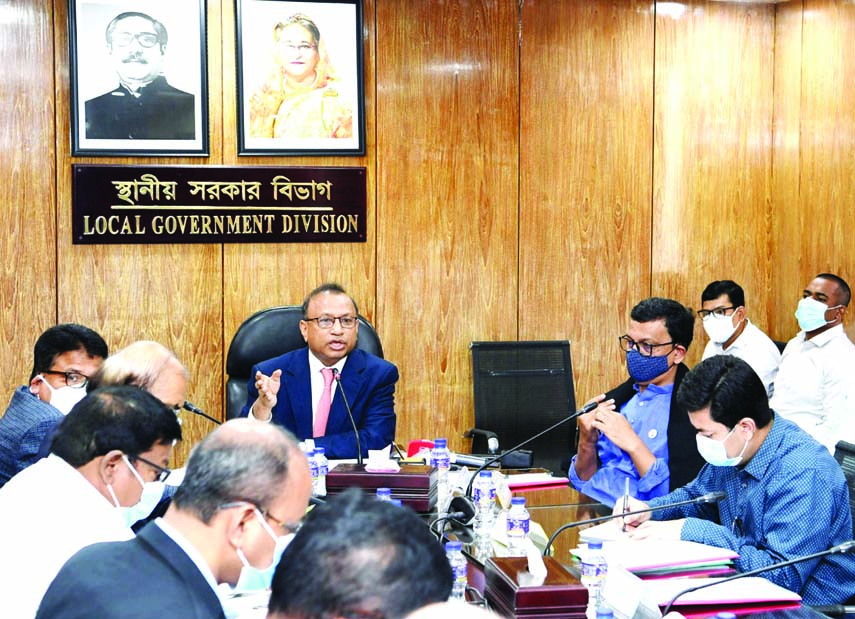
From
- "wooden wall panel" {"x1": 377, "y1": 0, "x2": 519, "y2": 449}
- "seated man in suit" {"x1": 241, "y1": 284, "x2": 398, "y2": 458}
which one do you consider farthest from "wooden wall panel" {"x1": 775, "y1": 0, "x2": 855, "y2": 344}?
"seated man in suit" {"x1": 241, "y1": 284, "x2": 398, "y2": 458}

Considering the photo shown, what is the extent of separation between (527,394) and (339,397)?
1299 mm

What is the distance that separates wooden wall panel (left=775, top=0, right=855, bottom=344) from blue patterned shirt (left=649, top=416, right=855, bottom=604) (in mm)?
2614

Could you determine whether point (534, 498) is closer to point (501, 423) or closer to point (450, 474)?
point (450, 474)

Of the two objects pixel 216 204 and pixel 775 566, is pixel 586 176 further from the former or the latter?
pixel 775 566

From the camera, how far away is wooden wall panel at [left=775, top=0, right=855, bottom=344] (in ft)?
16.4

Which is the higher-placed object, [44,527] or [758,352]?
[44,527]

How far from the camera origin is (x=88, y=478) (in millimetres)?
2064

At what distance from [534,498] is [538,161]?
8.34 ft

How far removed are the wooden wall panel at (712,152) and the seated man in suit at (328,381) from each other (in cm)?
212

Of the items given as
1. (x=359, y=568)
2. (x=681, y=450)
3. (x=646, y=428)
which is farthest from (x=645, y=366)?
(x=359, y=568)

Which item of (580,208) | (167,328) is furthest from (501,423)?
(167,328)

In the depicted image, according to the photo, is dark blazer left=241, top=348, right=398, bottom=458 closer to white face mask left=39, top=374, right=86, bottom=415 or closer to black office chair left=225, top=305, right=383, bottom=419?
→ black office chair left=225, top=305, right=383, bottom=419

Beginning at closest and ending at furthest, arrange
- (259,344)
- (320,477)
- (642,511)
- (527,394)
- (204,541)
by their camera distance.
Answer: (204,541)
(642,511)
(320,477)
(259,344)
(527,394)

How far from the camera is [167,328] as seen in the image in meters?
4.86
